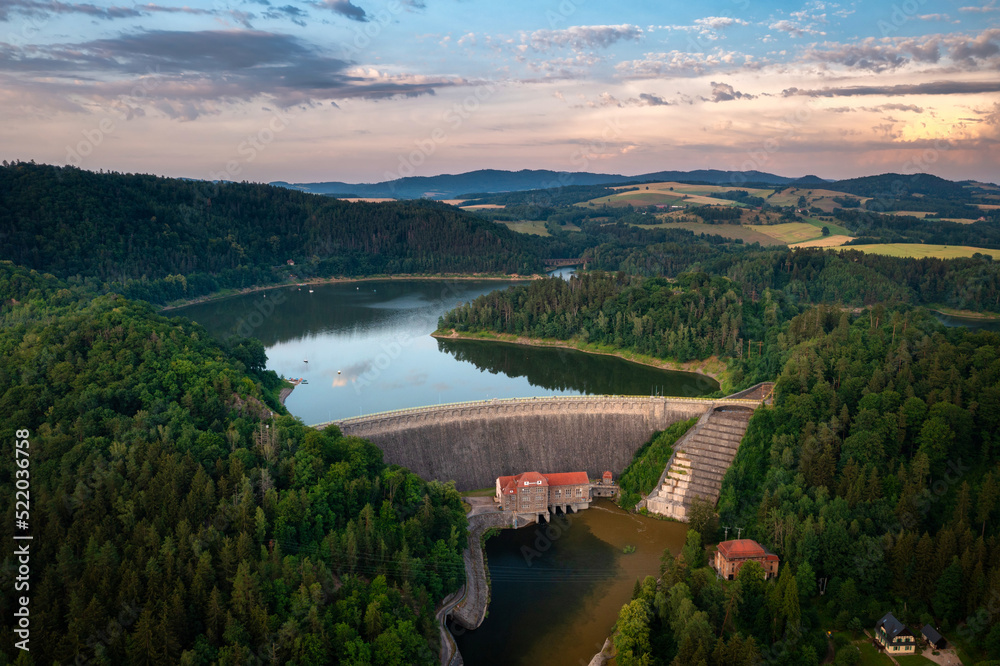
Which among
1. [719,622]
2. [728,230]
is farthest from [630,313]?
[728,230]

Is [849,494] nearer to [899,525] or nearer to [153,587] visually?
[899,525]

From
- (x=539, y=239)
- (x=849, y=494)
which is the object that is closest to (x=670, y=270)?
(x=539, y=239)

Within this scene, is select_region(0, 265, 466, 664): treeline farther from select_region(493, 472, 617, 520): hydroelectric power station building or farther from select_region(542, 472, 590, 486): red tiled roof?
select_region(542, 472, 590, 486): red tiled roof

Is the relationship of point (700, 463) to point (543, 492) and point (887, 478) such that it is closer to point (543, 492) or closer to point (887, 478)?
point (543, 492)

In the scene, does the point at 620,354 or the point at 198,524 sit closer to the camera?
the point at 198,524

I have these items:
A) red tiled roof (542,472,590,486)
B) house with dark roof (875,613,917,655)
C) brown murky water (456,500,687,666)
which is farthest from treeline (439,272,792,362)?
house with dark roof (875,613,917,655)

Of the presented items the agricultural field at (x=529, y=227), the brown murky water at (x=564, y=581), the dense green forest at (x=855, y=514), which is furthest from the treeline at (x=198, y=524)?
the agricultural field at (x=529, y=227)
